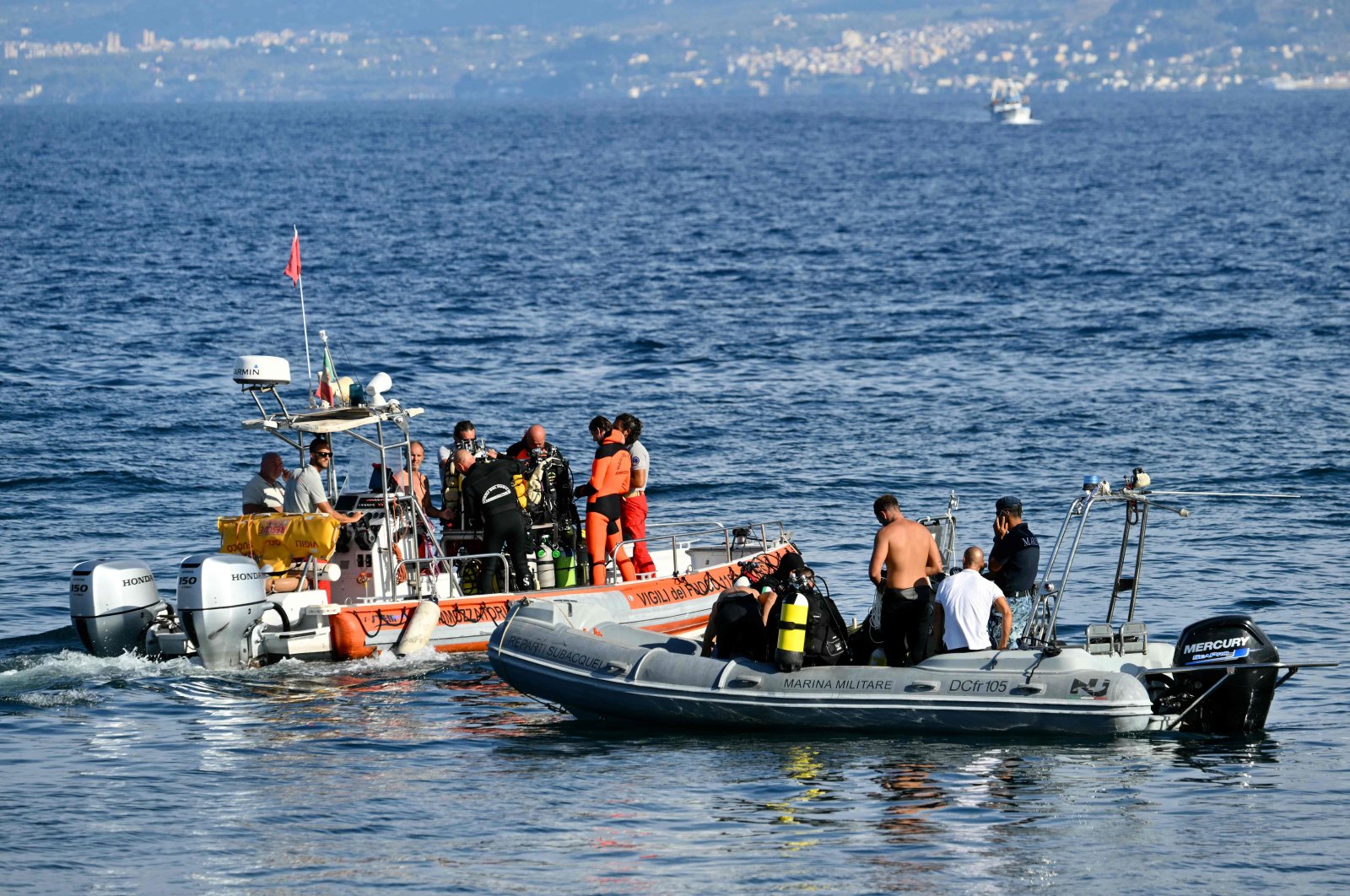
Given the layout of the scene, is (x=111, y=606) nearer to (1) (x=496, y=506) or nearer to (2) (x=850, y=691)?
(1) (x=496, y=506)

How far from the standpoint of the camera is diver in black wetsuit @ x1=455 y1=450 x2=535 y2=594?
1586 cm

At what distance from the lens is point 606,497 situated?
1633 centimetres

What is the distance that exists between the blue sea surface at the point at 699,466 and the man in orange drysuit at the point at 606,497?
1570 mm

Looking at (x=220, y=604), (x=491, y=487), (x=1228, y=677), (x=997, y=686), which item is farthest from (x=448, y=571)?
(x=1228, y=677)

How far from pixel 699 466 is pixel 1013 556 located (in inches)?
447

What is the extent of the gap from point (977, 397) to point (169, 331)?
1717 cm

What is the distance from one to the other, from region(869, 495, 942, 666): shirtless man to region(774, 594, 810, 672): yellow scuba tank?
60 centimetres

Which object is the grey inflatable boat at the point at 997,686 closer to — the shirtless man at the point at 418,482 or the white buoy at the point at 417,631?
the white buoy at the point at 417,631

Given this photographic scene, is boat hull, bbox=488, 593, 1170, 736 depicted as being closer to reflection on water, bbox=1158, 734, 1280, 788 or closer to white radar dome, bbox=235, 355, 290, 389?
reflection on water, bbox=1158, 734, 1280, 788

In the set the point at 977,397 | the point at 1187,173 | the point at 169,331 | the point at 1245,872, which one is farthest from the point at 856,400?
the point at 1187,173

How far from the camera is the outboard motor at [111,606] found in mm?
15148

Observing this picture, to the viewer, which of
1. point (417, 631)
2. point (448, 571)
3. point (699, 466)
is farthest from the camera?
point (699, 466)

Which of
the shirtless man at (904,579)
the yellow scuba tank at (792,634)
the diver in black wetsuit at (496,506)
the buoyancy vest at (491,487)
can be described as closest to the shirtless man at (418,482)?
the diver in black wetsuit at (496,506)

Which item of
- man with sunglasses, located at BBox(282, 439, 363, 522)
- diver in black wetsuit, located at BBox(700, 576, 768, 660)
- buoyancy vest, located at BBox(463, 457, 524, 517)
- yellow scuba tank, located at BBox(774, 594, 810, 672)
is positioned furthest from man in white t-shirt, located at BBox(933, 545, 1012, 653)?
man with sunglasses, located at BBox(282, 439, 363, 522)
